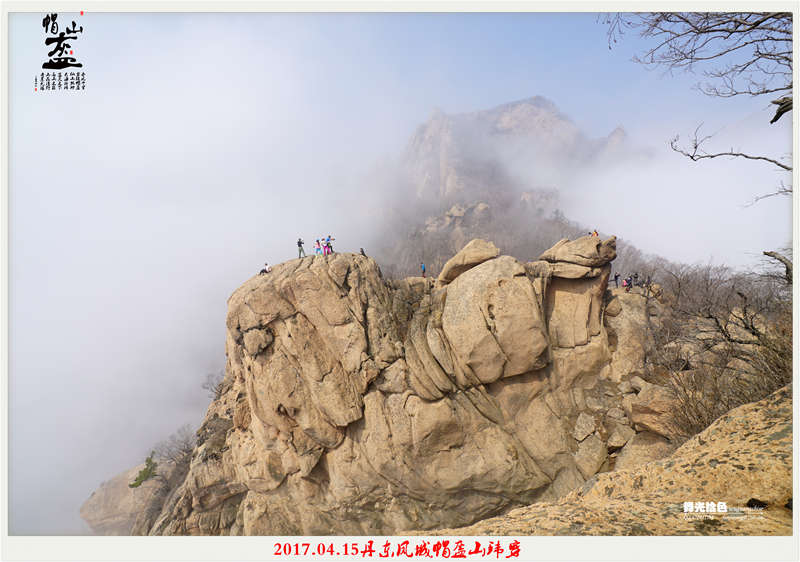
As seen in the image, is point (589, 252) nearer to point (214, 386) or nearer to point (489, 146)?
point (214, 386)

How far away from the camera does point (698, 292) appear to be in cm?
1658

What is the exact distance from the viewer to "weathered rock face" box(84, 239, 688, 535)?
1316cm

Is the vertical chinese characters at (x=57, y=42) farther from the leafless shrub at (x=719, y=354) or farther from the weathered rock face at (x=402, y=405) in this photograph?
the leafless shrub at (x=719, y=354)

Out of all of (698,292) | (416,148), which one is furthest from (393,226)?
(698,292)

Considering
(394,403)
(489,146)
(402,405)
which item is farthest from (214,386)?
(489,146)

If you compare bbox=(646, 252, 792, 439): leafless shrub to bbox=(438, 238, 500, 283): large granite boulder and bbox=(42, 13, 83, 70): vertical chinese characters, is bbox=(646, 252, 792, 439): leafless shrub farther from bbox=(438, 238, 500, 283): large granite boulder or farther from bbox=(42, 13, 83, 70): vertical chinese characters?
bbox=(42, 13, 83, 70): vertical chinese characters
